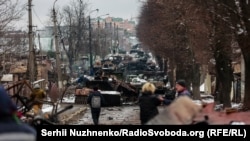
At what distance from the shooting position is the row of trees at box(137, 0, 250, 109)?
24.2 meters

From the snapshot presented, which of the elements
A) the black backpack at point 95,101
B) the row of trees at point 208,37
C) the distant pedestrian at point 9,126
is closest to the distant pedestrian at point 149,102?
the black backpack at point 95,101

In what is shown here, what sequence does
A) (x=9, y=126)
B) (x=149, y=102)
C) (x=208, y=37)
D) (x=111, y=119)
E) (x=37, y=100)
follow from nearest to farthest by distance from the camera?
(x=9, y=126) → (x=149, y=102) → (x=37, y=100) → (x=111, y=119) → (x=208, y=37)

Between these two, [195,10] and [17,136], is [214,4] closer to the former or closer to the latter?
[195,10]

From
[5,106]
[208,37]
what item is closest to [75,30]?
[208,37]

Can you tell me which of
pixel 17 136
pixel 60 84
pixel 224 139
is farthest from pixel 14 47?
pixel 17 136

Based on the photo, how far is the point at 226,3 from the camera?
81.4 feet

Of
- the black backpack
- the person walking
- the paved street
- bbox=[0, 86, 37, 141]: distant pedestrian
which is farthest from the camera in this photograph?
the paved street

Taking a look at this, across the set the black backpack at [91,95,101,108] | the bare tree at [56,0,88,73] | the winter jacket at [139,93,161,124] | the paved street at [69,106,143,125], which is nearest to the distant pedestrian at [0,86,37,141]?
the winter jacket at [139,93,161,124]

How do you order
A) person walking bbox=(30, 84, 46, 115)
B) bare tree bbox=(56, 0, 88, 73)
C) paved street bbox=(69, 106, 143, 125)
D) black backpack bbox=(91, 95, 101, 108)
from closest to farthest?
person walking bbox=(30, 84, 46, 115) < black backpack bbox=(91, 95, 101, 108) < paved street bbox=(69, 106, 143, 125) < bare tree bbox=(56, 0, 88, 73)

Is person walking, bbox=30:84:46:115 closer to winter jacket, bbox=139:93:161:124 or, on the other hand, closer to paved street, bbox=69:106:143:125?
paved street, bbox=69:106:143:125

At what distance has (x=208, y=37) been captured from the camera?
31031 millimetres

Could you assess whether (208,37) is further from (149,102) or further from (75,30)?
(75,30)

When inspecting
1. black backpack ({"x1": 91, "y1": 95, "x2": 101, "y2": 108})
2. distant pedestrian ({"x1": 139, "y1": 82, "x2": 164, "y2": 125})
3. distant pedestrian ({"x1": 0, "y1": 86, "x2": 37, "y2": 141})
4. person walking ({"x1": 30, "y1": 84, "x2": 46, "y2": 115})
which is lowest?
black backpack ({"x1": 91, "y1": 95, "x2": 101, "y2": 108})

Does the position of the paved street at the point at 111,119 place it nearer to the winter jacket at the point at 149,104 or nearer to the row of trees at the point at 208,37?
the winter jacket at the point at 149,104
